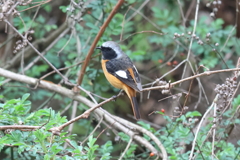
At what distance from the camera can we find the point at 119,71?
3938 mm

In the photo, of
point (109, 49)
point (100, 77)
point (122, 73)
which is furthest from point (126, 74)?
point (100, 77)

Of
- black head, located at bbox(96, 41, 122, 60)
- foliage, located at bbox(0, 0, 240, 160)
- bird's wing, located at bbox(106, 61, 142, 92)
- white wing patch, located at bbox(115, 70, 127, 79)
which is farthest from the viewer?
black head, located at bbox(96, 41, 122, 60)

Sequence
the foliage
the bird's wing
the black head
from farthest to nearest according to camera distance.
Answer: the black head
the bird's wing
the foliage

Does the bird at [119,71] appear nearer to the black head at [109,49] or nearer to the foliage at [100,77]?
the black head at [109,49]

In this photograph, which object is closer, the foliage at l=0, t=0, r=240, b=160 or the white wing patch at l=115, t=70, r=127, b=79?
the foliage at l=0, t=0, r=240, b=160

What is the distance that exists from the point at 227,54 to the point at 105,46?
2542 millimetres

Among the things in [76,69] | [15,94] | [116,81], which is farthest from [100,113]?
[15,94]

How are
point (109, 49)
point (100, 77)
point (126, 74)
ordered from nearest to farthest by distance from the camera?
point (126, 74)
point (109, 49)
point (100, 77)

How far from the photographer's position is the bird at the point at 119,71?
370 cm

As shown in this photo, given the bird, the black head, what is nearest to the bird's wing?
the bird

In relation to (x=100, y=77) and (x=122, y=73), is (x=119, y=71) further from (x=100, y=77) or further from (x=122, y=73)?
(x=100, y=77)

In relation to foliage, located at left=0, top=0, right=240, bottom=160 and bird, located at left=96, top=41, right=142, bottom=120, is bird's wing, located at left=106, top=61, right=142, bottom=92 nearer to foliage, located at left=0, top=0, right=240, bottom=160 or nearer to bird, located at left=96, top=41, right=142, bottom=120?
bird, located at left=96, top=41, right=142, bottom=120

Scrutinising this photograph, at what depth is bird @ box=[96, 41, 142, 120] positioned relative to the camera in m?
3.70

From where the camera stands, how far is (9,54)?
227 inches
